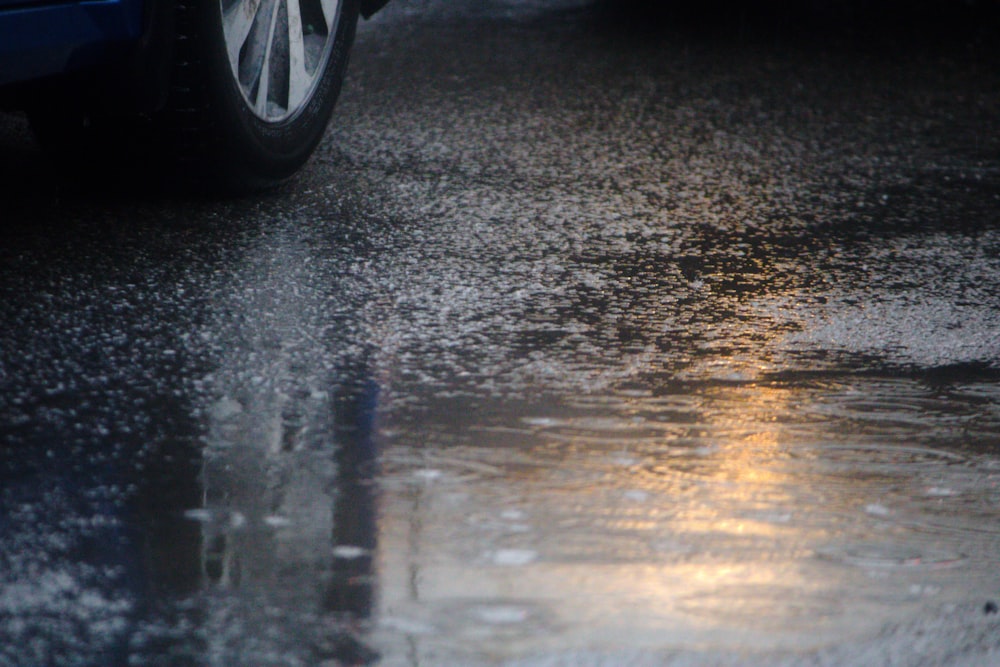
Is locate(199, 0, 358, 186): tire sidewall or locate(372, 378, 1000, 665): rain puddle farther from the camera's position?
locate(199, 0, 358, 186): tire sidewall

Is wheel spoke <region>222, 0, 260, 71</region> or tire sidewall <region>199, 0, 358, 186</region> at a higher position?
wheel spoke <region>222, 0, 260, 71</region>

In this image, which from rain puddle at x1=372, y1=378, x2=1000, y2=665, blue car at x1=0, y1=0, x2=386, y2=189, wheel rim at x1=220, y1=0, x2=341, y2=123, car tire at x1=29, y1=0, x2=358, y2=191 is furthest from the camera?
wheel rim at x1=220, y1=0, x2=341, y2=123

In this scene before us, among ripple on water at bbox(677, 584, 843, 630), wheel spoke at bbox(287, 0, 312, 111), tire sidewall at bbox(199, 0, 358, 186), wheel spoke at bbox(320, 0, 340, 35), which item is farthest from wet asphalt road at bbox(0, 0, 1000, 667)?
wheel spoke at bbox(320, 0, 340, 35)

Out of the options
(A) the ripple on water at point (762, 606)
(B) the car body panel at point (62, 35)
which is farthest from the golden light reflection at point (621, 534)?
(B) the car body panel at point (62, 35)

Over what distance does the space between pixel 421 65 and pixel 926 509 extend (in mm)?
3526

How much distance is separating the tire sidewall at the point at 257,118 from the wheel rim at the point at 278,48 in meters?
0.02

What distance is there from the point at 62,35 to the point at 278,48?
2.99 feet

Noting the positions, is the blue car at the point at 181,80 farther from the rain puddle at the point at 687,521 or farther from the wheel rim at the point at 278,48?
the rain puddle at the point at 687,521

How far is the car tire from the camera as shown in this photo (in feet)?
9.84

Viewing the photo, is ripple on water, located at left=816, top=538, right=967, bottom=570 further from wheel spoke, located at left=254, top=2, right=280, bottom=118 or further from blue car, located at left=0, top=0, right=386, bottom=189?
wheel spoke, located at left=254, top=2, right=280, bottom=118

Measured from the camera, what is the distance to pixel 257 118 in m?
3.20

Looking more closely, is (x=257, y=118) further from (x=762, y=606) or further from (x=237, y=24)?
(x=762, y=606)

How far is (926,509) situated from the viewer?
74.0 inches

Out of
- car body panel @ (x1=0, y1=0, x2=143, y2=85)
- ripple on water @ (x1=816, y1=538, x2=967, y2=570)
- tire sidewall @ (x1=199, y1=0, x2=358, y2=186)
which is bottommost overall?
ripple on water @ (x1=816, y1=538, x2=967, y2=570)
